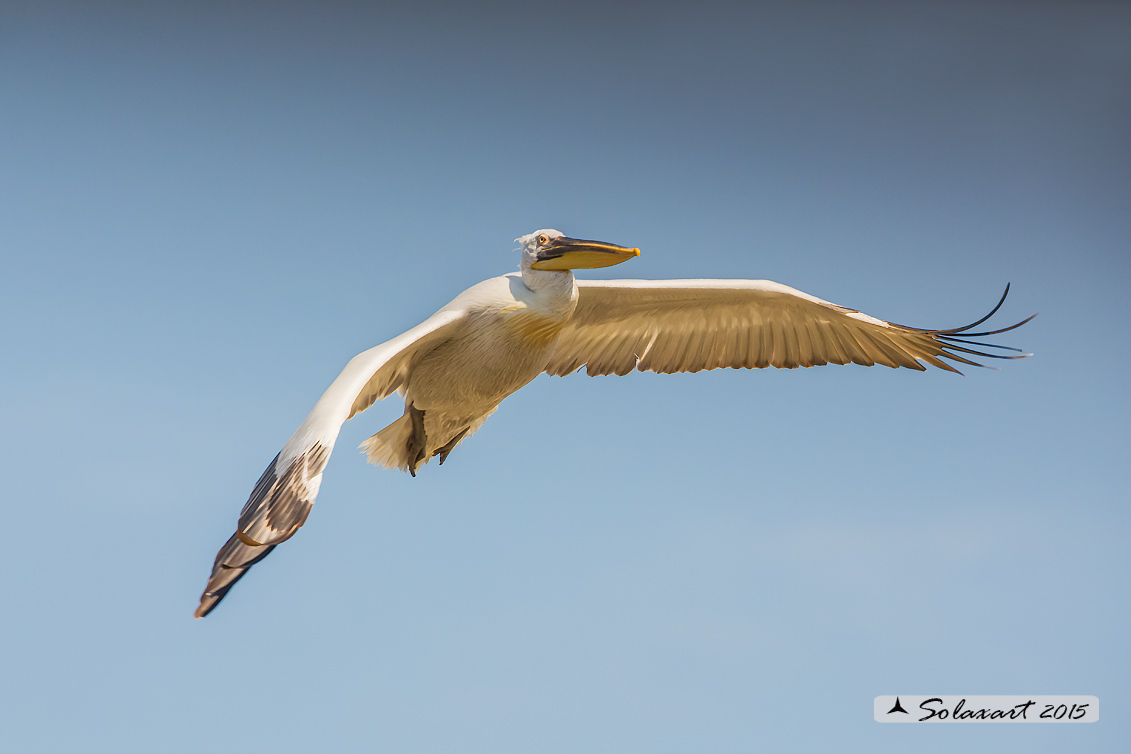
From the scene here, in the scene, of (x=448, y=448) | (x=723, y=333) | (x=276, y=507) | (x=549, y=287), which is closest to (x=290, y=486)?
(x=276, y=507)

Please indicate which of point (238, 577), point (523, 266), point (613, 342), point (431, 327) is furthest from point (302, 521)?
point (613, 342)

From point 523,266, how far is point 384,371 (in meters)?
0.66

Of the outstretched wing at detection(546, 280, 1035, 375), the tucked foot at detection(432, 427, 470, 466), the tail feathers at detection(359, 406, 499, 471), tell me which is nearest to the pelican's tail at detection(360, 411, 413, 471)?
the tail feathers at detection(359, 406, 499, 471)

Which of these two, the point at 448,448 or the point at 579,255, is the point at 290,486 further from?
the point at 448,448

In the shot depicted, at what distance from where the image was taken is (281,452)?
8.61 ft

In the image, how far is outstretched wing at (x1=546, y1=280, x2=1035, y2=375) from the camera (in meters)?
4.00

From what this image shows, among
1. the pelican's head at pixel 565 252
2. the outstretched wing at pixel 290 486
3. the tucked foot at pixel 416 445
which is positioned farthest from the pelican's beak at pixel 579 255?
the tucked foot at pixel 416 445

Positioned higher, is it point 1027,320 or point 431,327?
point 431,327

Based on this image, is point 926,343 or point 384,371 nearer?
point 384,371

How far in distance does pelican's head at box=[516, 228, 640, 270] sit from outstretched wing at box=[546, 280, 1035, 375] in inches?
18.4

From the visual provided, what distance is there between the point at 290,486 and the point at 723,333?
8.07 ft

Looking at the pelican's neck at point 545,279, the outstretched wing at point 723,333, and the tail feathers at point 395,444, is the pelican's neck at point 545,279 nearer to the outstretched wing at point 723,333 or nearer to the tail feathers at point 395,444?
the outstretched wing at point 723,333

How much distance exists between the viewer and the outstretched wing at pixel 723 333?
4000 millimetres

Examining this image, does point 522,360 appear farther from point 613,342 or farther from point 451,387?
point 613,342
